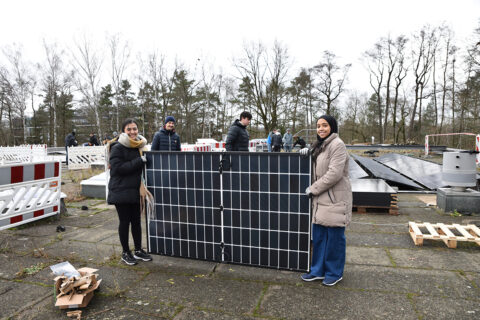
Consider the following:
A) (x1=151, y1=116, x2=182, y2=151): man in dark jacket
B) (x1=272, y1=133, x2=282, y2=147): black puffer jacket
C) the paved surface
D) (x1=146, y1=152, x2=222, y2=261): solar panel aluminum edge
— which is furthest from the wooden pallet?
(x1=272, y1=133, x2=282, y2=147): black puffer jacket

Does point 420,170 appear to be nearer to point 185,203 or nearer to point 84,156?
point 185,203

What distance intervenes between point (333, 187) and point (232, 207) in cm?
115

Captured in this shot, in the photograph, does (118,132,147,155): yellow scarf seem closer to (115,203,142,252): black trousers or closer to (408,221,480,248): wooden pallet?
(115,203,142,252): black trousers

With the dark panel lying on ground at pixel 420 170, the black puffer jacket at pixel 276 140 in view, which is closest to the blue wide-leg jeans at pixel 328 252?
the dark panel lying on ground at pixel 420 170

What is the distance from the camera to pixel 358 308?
8.61 ft

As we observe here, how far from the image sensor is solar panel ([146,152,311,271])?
316 centimetres

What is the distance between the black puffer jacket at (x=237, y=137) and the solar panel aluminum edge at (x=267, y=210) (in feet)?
7.88

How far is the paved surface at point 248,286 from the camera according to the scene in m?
2.60

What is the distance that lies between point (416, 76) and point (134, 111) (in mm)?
34835

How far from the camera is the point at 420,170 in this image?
10.6 m

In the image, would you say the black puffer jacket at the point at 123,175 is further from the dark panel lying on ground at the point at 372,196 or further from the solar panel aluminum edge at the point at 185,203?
the dark panel lying on ground at the point at 372,196

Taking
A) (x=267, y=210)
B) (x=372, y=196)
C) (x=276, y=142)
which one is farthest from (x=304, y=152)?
(x=276, y=142)

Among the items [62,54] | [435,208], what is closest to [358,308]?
[435,208]

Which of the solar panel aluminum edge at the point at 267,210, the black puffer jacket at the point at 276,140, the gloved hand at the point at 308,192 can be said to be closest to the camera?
the gloved hand at the point at 308,192
